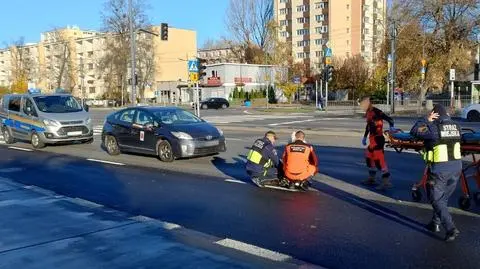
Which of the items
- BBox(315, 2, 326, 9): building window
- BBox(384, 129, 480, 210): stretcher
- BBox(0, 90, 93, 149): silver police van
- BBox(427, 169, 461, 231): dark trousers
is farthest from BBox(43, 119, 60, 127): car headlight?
BBox(315, 2, 326, 9): building window

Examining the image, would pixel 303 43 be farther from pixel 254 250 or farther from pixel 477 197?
pixel 254 250

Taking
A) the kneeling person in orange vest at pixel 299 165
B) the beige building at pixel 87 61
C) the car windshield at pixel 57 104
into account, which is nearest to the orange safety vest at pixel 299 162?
the kneeling person in orange vest at pixel 299 165

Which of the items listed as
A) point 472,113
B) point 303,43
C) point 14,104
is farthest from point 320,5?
point 14,104

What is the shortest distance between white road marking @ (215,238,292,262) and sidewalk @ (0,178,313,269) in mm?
32

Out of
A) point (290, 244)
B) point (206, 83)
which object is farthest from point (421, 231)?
point (206, 83)

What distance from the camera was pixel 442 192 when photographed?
20.1 ft

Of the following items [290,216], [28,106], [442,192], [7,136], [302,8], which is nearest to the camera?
[442,192]

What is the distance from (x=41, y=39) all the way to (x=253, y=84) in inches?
3073

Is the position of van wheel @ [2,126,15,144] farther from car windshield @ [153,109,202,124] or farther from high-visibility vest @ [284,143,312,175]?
high-visibility vest @ [284,143,312,175]

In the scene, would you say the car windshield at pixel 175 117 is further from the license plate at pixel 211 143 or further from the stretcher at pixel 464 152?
the stretcher at pixel 464 152

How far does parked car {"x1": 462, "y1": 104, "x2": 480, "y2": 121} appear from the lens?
28250mm

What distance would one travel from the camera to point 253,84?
276 feet

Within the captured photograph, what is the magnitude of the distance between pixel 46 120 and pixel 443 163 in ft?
46.1

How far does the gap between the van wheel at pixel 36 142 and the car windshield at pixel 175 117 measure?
5494 millimetres
